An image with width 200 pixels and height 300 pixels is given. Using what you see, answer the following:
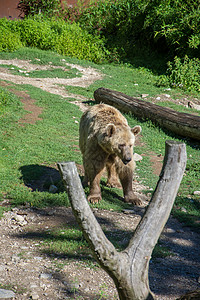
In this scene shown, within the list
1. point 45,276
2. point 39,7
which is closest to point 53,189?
point 45,276

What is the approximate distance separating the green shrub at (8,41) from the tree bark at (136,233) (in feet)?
43.1

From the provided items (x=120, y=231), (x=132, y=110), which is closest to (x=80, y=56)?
(x=132, y=110)

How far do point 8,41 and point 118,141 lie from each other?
11.1 metres

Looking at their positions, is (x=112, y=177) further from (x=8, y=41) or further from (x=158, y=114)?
(x=8, y=41)

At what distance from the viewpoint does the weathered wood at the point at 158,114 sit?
Answer: 8219 millimetres

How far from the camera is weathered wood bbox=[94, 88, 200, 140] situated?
8219 mm

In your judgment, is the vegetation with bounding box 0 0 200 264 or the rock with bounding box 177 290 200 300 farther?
the vegetation with bounding box 0 0 200 264

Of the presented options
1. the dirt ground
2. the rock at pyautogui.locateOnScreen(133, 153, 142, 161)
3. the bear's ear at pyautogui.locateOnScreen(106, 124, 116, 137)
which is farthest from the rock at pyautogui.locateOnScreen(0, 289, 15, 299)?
the rock at pyautogui.locateOnScreen(133, 153, 142, 161)

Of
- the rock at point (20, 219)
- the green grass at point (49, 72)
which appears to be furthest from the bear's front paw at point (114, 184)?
the green grass at point (49, 72)

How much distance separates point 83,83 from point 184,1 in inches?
238

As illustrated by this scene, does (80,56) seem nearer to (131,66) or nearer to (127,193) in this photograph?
(131,66)

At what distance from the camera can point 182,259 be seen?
11.8 ft

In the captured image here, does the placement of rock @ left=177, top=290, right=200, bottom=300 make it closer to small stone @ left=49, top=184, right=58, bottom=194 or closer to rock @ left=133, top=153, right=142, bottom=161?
Result: small stone @ left=49, top=184, right=58, bottom=194

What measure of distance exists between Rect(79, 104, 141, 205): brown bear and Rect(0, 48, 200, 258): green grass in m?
0.29
